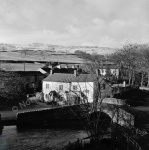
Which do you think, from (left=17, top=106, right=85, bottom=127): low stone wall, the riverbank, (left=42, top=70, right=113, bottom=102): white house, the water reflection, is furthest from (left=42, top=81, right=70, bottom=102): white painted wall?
the water reflection

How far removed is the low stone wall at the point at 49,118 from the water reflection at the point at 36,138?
1.92 meters

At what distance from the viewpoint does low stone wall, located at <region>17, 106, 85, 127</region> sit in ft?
112

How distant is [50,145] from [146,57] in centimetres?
4806

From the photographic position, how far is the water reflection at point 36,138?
25928 mm

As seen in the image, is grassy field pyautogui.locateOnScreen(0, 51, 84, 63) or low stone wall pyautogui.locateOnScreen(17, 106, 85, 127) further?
grassy field pyautogui.locateOnScreen(0, 51, 84, 63)

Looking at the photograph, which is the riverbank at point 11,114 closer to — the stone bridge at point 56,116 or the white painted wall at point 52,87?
the stone bridge at point 56,116

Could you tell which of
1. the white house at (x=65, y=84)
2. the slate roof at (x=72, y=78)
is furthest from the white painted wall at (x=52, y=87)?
the slate roof at (x=72, y=78)

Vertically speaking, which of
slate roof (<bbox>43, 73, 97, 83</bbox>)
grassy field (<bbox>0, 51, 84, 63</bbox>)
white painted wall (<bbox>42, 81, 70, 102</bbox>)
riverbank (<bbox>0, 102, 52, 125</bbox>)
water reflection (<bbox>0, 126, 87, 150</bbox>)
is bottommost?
water reflection (<bbox>0, 126, 87, 150</bbox>)

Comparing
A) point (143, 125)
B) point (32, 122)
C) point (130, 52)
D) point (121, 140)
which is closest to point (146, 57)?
point (130, 52)

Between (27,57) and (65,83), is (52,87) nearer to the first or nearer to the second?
(65,83)

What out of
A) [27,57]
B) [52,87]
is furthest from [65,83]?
[27,57]

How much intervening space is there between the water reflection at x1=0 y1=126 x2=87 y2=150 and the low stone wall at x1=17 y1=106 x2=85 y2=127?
192 centimetres

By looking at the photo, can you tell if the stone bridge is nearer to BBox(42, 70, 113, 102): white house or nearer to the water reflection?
the water reflection

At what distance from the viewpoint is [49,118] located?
36.0 meters
